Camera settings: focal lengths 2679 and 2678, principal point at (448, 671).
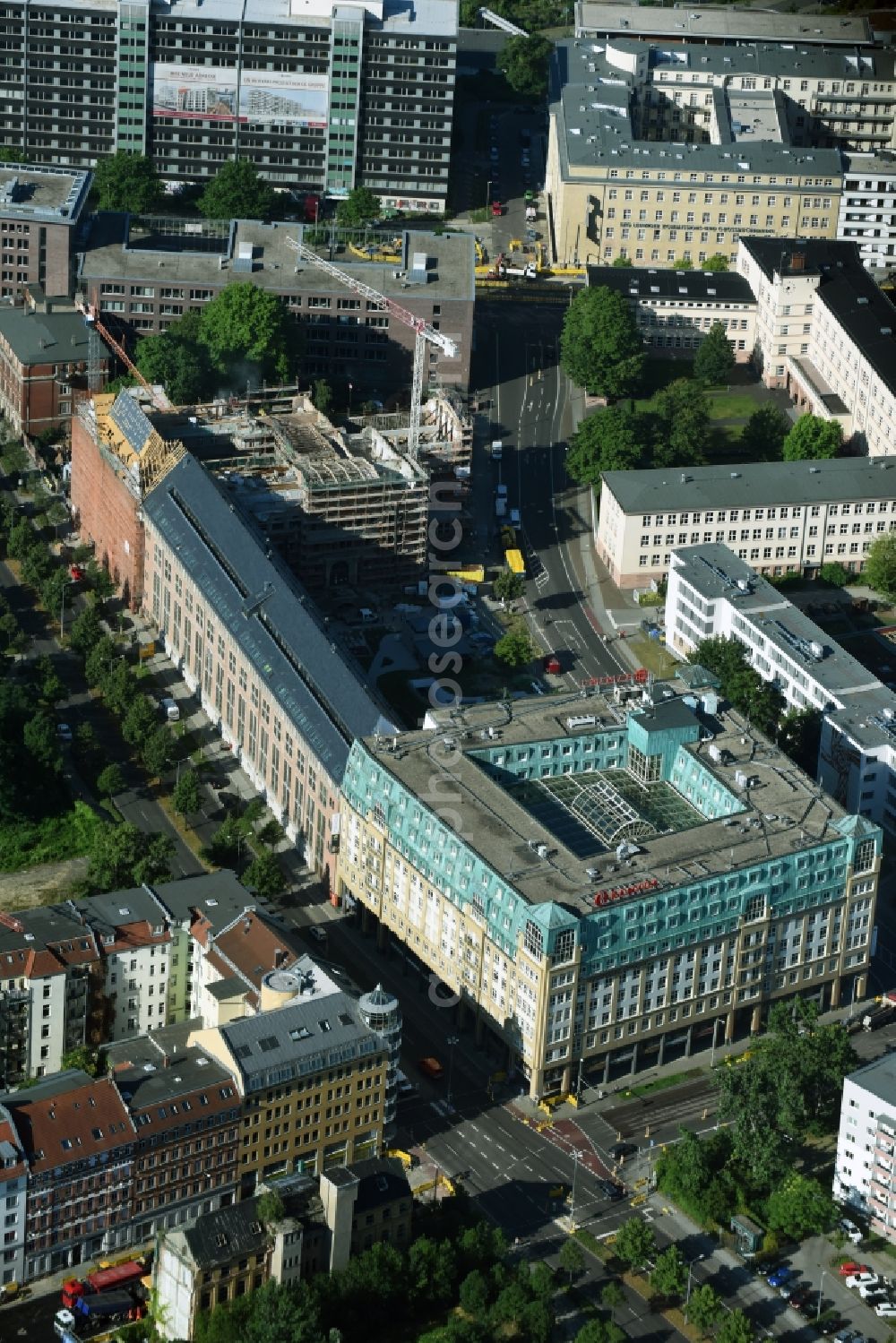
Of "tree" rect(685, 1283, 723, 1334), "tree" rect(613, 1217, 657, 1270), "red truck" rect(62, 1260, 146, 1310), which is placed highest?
"tree" rect(613, 1217, 657, 1270)

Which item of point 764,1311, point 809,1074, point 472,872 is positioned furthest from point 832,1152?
point 472,872

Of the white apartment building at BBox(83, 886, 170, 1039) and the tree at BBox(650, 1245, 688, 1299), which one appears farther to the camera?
the white apartment building at BBox(83, 886, 170, 1039)

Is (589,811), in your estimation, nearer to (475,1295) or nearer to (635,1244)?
(635,1244)

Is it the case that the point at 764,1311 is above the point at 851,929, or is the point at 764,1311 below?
below

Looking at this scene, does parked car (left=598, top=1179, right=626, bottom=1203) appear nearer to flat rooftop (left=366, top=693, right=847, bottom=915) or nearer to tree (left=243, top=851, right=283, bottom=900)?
flat rooftop (left=366, top=693, right=847, bottom=915)

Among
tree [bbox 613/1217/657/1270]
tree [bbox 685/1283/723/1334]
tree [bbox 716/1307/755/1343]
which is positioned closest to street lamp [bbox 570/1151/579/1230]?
tree [bbox 613/1217/657/1270]

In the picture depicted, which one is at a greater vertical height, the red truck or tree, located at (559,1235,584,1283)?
tree, located at (559,1235,584,1283)

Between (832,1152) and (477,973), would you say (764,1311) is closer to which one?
(832,1152)
